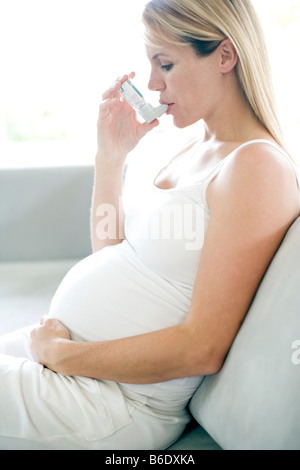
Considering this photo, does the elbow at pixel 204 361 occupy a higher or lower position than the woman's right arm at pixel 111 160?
lower

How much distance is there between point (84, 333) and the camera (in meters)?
0.94

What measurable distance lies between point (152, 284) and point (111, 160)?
460mm

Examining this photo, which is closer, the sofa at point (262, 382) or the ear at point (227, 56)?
the sofa at point (262, 382)

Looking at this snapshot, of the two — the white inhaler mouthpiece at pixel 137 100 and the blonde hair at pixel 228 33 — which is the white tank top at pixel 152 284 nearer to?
the blonde hair at pixel 228 33

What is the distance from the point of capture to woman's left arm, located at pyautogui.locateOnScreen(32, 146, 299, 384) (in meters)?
0.78

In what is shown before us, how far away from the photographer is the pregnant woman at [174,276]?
793 millimetres

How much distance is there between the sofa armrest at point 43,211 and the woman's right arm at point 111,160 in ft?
1.87

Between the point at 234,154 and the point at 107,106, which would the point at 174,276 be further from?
the point at 107,106

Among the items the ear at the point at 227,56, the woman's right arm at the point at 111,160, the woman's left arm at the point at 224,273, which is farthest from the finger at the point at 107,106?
the woman's left arm at the point at 224,273

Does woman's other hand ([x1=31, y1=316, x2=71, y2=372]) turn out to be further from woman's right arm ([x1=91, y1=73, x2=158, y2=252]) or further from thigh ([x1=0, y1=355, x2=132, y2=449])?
woman's right arm ([x1=91, y1=73, x2=158, y2=252])

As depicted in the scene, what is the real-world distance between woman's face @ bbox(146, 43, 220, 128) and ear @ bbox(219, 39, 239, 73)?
1 centimetres

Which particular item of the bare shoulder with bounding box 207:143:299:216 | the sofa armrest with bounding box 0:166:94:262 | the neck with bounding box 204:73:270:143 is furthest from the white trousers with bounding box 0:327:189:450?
the sofa armrest with bounding box 0:166:94:262

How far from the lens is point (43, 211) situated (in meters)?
1.85

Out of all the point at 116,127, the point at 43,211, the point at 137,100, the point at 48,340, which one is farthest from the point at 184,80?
the point at 43,211
